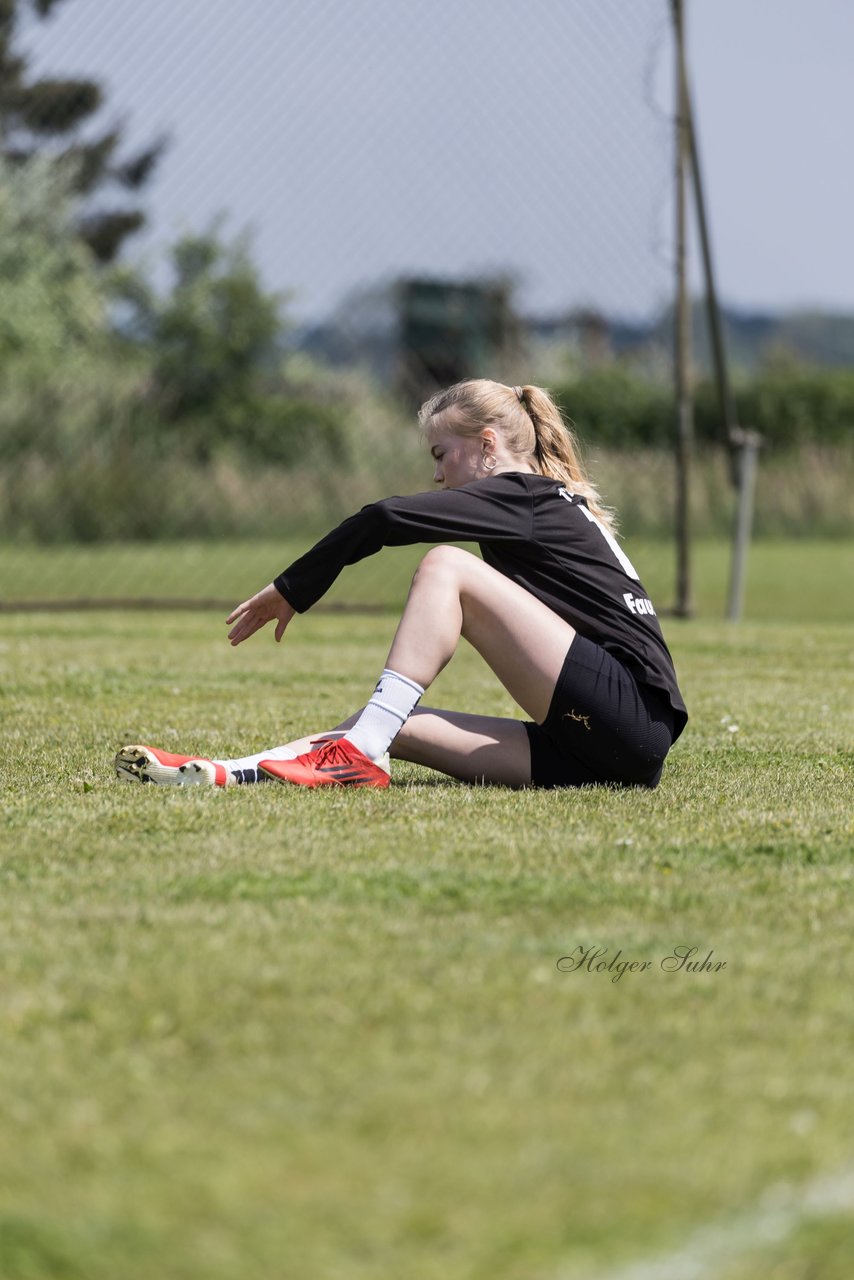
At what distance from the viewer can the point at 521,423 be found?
4.27 meters

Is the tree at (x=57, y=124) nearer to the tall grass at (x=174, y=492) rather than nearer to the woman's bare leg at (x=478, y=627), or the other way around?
the tall grass at (x=174, y=492)

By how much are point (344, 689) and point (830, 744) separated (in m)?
2.20

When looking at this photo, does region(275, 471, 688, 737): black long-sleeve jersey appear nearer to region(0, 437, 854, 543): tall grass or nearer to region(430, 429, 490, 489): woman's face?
region(430, 429, 490, 489): woman's face

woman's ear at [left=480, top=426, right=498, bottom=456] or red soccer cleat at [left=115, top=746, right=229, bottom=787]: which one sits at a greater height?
woman's ear at [left=480, top=426, right=498, bottom=456]

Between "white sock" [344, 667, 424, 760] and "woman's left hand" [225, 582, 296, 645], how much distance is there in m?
0.30

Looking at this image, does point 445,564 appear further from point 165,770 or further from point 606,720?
point 165,770

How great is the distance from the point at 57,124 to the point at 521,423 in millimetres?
12752

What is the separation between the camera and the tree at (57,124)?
1240 centimetres

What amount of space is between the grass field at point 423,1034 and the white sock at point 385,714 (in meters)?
0.13

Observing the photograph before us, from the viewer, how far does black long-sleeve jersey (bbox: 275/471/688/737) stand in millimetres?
3959

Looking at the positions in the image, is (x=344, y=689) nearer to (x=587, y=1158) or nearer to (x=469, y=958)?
(x=469, y=958)
